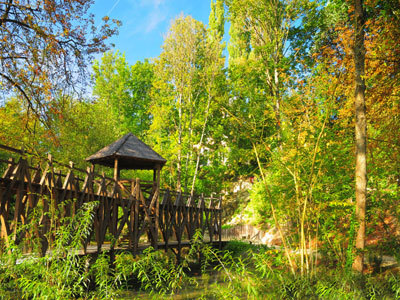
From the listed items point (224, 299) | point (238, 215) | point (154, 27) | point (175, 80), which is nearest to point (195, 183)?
point (238, 215)

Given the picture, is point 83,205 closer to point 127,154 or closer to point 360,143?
point 360,143

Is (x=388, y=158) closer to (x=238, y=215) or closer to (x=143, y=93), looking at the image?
(x=238, y=215)

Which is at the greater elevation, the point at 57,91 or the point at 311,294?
the point at 57,91

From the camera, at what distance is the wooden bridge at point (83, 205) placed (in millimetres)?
5336

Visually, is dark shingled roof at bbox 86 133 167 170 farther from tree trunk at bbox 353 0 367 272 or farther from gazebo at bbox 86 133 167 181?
tree trunk at bbox 353 0 367 272

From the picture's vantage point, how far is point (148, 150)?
1241 cm

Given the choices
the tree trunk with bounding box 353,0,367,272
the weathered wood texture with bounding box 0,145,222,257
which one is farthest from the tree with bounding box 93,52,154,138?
the tree trunk with bounding box 353,0,367,272

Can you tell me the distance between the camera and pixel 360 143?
5.70 meters

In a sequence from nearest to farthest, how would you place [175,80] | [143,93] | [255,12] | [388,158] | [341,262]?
[341,262]
[388,158]
[255,12]
[175,80]
[143,93]

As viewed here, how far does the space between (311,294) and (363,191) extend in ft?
6.63

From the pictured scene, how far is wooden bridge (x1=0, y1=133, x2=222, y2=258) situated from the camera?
534 cm

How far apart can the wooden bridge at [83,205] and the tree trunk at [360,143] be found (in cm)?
350

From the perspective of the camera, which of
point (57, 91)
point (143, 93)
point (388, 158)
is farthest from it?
point (143, 93)

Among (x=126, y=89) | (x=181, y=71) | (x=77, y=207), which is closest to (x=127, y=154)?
(x=77, y=207)
